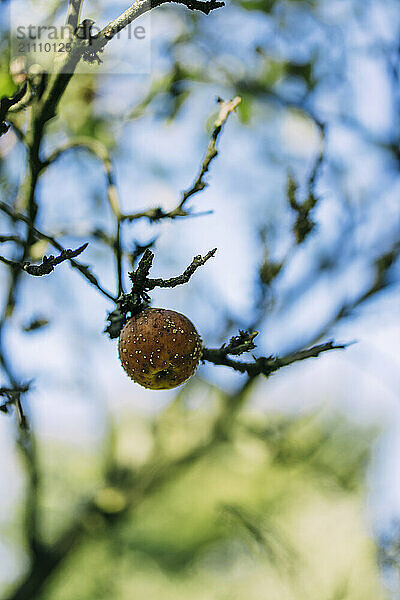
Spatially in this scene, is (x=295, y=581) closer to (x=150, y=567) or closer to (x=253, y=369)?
(x=253, y=369)

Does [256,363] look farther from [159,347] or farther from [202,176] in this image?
[202,176]

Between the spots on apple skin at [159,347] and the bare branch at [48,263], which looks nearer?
the bare branch at [48,263]

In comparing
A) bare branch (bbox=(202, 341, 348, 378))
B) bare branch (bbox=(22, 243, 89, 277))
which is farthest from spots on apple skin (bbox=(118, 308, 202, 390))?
bare branch (bbox=(22, 243, 89, 277))

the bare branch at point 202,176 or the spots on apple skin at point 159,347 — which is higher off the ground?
the bare branch at point 202,176

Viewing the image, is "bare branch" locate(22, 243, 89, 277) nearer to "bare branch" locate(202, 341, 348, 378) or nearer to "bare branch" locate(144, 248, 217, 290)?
"bare branch" locate(144, 248, 217, 290)

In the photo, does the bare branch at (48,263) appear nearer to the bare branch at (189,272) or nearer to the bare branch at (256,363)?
the bare branch at (189,272)

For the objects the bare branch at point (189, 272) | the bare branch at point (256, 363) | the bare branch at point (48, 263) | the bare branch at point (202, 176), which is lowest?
the bare branch at point (256, 363)

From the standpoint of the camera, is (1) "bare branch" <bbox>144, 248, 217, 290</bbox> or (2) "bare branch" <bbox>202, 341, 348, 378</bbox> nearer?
(1) "bare branch" <bbox>144, 248, 217, 290</bbox>

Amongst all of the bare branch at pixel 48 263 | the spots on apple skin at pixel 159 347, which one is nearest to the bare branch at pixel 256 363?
the spots on apple skin at pixel 159 347

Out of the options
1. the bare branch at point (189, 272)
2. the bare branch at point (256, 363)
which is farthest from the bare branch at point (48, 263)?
the bare branch at point (256, 363)
